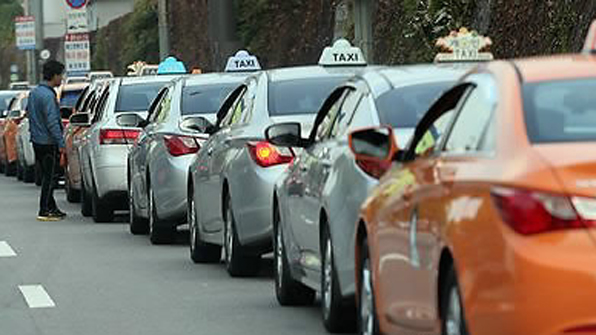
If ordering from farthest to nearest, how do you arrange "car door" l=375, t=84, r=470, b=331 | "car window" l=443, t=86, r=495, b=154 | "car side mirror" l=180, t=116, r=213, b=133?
"car side mirror" l=180, t=116, r=213, b=133
"car door" l=375, t=84, r=470, b=331
"car window" l=443, t=86, r=495, b=154

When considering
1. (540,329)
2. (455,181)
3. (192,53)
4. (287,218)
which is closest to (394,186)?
(455,181)

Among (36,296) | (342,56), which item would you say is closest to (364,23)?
(342,56)

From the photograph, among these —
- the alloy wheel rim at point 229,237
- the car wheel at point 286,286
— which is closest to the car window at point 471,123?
the car wheel at point 286,286

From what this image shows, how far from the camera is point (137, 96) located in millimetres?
23906

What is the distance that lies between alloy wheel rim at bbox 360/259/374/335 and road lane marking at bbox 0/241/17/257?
8953 mm

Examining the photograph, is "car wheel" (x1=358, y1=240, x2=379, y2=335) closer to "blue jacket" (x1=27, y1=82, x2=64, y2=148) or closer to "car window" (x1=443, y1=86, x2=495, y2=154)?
"car window" (x1=443, y1=86, x2=495, y2=154)

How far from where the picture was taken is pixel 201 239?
56.5 ft

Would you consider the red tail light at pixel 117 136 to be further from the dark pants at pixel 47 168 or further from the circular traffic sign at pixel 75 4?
the circular traffic sign at pixel 75 4

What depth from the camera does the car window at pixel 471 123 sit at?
833cm

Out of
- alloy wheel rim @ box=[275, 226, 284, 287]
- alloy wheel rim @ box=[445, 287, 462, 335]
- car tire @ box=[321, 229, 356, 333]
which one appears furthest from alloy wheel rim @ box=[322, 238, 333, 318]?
alloy wheel rim @ box=[445, 287, 462, 335]

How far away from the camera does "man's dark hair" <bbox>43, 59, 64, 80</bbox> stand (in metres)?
23.6

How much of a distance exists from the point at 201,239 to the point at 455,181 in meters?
9.09

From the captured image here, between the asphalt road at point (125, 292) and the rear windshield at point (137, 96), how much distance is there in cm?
237

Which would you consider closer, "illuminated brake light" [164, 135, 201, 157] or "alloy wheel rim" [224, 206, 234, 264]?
"alloy wheel rim" [224, 206, 234, 264]
